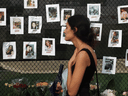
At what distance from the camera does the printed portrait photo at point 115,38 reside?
2.18 meters

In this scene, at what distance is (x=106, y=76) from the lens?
114 inches

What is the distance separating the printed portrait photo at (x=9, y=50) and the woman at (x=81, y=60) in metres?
1.28

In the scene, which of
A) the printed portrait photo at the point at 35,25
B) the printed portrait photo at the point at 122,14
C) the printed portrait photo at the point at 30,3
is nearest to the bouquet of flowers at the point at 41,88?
the printed portrait photo at the point at 35,25

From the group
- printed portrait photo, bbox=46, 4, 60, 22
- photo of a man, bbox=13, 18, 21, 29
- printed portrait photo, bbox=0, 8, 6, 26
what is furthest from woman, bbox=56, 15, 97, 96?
printed portrait photo, bbox=0, 8, 6, 26

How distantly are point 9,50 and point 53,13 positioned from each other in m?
0.85

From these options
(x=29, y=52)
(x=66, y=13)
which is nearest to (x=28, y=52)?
(x=29, y=52)

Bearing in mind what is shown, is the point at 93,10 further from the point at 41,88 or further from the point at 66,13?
the point at 41,88

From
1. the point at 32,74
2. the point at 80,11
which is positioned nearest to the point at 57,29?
the point at 80,11

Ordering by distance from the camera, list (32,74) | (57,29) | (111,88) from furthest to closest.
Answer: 1. (32,74)
2. (57,29)
3. (111,88)

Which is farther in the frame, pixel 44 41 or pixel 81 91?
pixel 44 41

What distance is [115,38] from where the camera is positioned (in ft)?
7.16

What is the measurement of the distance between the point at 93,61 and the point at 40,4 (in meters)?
1.46

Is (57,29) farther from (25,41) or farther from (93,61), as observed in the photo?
(93,61)

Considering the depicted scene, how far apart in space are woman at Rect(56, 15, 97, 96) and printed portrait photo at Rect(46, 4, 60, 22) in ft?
3.27
